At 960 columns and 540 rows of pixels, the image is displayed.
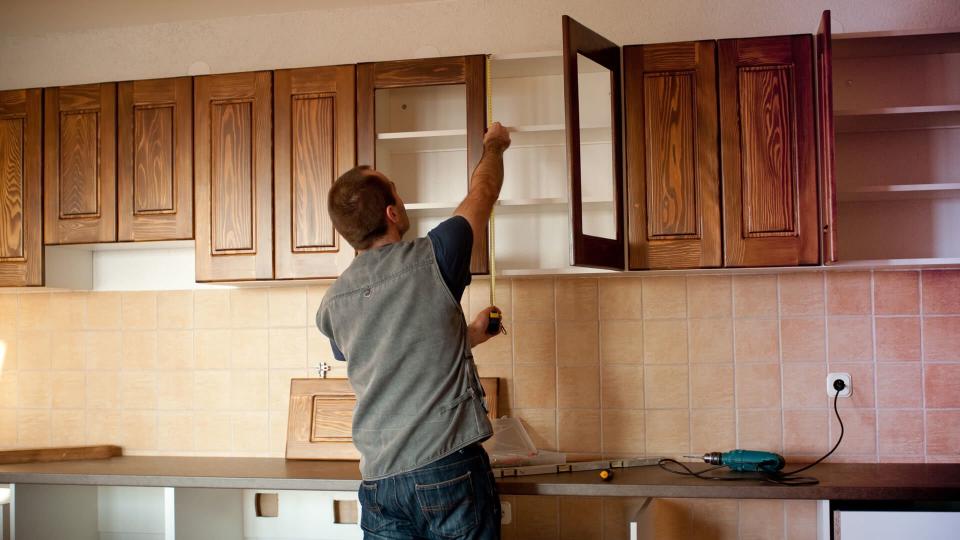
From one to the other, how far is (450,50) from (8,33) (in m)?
1.81

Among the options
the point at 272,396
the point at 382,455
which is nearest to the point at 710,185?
the point at 382,455

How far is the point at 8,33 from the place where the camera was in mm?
3312

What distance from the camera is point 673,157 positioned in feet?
8.46

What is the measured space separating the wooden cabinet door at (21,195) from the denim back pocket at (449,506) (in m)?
1.81

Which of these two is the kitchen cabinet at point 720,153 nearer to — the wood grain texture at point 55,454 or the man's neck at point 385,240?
the man's neck at point 385,240

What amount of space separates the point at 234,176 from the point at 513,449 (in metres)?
1.30

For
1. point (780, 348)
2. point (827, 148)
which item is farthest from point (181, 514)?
point (827, 148)

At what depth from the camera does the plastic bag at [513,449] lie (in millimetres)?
2486

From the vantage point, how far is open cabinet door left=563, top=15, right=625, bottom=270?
7.76 ft

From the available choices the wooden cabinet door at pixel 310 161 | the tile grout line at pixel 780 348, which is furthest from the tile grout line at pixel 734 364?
the wooden cabinet door at pixel 310 161

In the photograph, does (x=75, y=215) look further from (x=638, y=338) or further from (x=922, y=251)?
(x=922, y=251)

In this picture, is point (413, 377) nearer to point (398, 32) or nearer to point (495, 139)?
point (495, 139)

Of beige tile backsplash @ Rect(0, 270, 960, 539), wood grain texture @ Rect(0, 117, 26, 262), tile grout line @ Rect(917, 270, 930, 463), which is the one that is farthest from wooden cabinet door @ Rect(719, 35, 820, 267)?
wood grain texture @ Rect(0, 117, 26, 262)

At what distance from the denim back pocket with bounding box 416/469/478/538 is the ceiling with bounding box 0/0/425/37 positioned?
184cm
